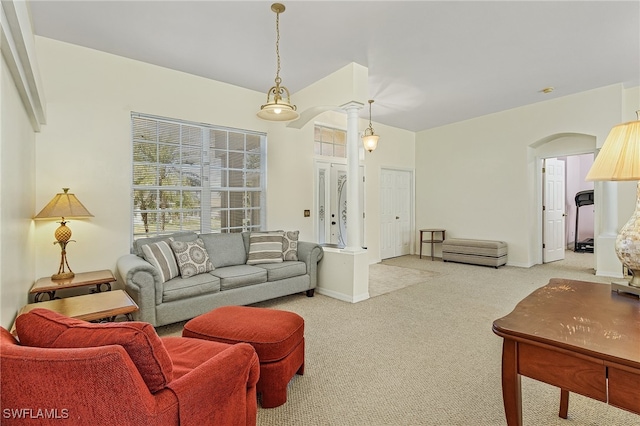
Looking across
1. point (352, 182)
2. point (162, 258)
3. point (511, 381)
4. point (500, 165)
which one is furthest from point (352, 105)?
point (500, 165)

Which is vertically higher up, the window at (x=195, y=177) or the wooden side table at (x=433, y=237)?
the window at (x=195, y=177)

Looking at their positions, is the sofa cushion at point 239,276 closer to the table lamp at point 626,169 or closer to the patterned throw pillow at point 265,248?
the patterned throw pillow at point 265,248

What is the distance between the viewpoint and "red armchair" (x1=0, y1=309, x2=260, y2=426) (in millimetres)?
870

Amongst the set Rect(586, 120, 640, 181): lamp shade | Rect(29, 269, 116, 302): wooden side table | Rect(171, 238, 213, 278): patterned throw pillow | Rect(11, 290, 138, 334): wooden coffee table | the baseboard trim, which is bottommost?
the baseboard trim

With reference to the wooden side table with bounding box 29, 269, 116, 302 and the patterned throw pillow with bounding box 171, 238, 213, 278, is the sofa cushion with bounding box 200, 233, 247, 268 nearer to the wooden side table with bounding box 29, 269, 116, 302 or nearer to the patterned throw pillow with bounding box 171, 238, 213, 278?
the patterned throw pillow with bounding box 171, 238, 213, 278

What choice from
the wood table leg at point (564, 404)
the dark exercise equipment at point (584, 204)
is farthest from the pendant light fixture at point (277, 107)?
the dark exercise equipment at point (584, 204)

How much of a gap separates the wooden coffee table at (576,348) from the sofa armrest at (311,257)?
Result: 2833 millimetres

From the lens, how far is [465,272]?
5473 millimetres

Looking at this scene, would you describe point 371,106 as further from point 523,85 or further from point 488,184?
point 488,184

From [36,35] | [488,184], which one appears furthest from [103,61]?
[488,184]

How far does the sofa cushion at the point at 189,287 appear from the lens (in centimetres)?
292

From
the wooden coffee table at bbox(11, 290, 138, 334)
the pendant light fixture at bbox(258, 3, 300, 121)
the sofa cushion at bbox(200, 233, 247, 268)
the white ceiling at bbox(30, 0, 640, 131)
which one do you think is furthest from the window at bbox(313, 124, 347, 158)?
the wooden coffee table at bbox(11, 290, 138, 334)

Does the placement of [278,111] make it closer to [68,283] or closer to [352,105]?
[352,105]

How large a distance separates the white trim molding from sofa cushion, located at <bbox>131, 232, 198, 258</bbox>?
1469 mm
